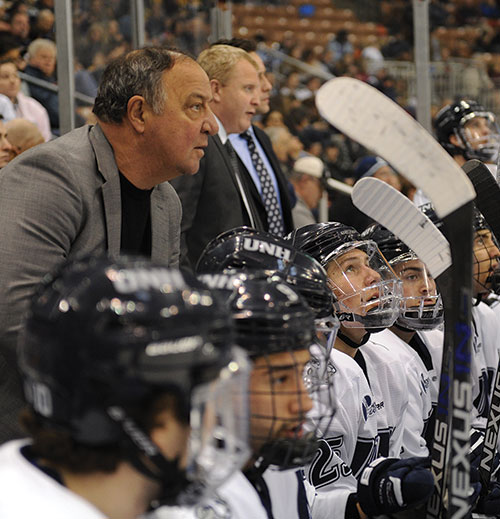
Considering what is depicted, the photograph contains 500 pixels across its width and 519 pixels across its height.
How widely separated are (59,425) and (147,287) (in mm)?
200

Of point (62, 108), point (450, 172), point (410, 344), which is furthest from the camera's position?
point (62, 108)

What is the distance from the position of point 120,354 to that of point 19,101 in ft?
12.4

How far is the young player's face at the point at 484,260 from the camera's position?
3156 mm

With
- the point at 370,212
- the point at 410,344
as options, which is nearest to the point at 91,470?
the point at 370,212

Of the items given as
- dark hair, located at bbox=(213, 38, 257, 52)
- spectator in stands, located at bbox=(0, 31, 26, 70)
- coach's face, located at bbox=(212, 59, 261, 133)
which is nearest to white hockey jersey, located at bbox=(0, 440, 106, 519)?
coach's face, located at bbox=(212, 59, 261, 133)

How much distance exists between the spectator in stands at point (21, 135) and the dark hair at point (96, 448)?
283 centimetres

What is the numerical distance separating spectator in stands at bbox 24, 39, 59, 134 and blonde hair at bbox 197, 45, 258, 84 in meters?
0.94

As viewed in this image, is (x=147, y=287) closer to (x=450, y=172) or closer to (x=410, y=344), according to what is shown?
(x=450, y=172)

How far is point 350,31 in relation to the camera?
39.0 feet

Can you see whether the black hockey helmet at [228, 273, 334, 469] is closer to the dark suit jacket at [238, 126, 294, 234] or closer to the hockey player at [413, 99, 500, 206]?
A: the dark suit jacket at [238, 126, 294, 234]

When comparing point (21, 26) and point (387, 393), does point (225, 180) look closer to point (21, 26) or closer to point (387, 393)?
point (387, 393)

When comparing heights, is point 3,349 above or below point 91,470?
below

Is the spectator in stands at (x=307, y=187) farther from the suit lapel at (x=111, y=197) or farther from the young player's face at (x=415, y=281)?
the suit lapel at (x=111, y=197)

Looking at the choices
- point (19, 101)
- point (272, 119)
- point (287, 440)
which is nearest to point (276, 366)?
point (287, 440)
